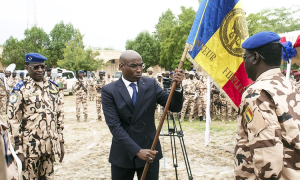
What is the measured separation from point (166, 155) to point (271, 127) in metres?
5.28

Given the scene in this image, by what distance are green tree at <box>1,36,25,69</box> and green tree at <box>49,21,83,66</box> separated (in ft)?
15.3

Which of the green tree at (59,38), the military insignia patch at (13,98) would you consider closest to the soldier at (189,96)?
the military insignia patch at (13,98)

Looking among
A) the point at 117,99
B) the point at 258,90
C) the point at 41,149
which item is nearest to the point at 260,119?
the point at 258,90

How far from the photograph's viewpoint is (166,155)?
682 centimetres

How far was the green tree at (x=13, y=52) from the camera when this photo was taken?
1528 inches

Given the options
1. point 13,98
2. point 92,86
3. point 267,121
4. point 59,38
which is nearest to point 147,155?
point 267,121

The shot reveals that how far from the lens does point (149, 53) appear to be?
42.7 m

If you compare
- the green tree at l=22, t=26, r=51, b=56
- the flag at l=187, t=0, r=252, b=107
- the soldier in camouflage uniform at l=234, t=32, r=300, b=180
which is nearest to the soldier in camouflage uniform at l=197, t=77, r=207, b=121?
the flag at l=187, t=0, r=252, b=107

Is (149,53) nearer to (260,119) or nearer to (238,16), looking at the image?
(238,16)

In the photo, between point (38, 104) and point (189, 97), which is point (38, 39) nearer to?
point (189, 97)

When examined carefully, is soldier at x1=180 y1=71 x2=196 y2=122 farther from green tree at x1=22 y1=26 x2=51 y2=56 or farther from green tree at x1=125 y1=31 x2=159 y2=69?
green tree at x1=22 y1=26 x2=51 y2=56

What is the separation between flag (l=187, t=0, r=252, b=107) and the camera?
15.4 feet

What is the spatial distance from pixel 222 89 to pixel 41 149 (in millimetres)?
3470

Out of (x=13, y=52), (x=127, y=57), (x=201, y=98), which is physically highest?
(x=13, y=52)
